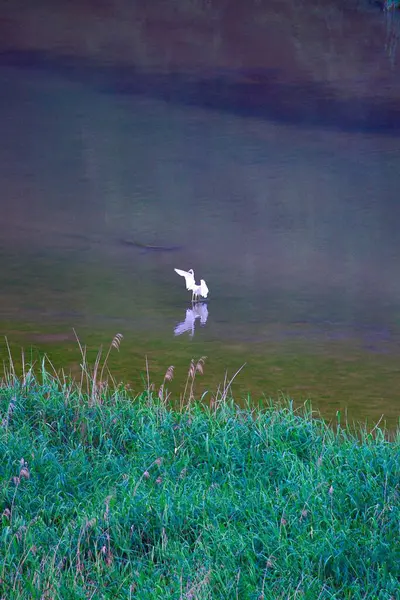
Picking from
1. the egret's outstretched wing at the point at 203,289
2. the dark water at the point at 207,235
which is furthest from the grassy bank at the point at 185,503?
the egret's outstretched wing at the point at 203,289

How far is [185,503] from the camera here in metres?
3.35

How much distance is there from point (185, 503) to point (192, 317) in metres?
2.56

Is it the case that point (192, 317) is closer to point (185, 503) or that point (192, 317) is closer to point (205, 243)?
point (205, 243)

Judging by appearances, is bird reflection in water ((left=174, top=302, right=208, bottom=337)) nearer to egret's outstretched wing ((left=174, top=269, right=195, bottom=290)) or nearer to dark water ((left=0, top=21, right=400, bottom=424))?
dark water ((left=0, top=21, right=400, bottom=424))

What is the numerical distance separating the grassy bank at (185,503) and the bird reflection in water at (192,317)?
56.6 inches

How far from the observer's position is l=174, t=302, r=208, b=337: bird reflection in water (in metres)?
5.67

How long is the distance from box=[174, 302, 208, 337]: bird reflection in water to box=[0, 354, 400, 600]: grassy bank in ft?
4.71

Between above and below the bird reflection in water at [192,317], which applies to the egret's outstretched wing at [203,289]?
above

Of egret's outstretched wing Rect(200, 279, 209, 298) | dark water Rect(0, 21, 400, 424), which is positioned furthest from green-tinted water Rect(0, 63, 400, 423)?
egret's outstretched wing Rect(200, 279, 209, 298)

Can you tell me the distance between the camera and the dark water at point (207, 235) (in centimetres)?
539

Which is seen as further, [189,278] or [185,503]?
[189,278]

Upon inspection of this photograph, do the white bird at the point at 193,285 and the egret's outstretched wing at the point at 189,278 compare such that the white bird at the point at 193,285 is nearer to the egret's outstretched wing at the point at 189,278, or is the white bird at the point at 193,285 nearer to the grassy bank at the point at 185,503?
the egret's outstretched wing at the point at 189,278

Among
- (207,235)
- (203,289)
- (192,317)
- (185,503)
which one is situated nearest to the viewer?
(185,503)

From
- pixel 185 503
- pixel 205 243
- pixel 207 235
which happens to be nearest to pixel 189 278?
pixel 205 243
